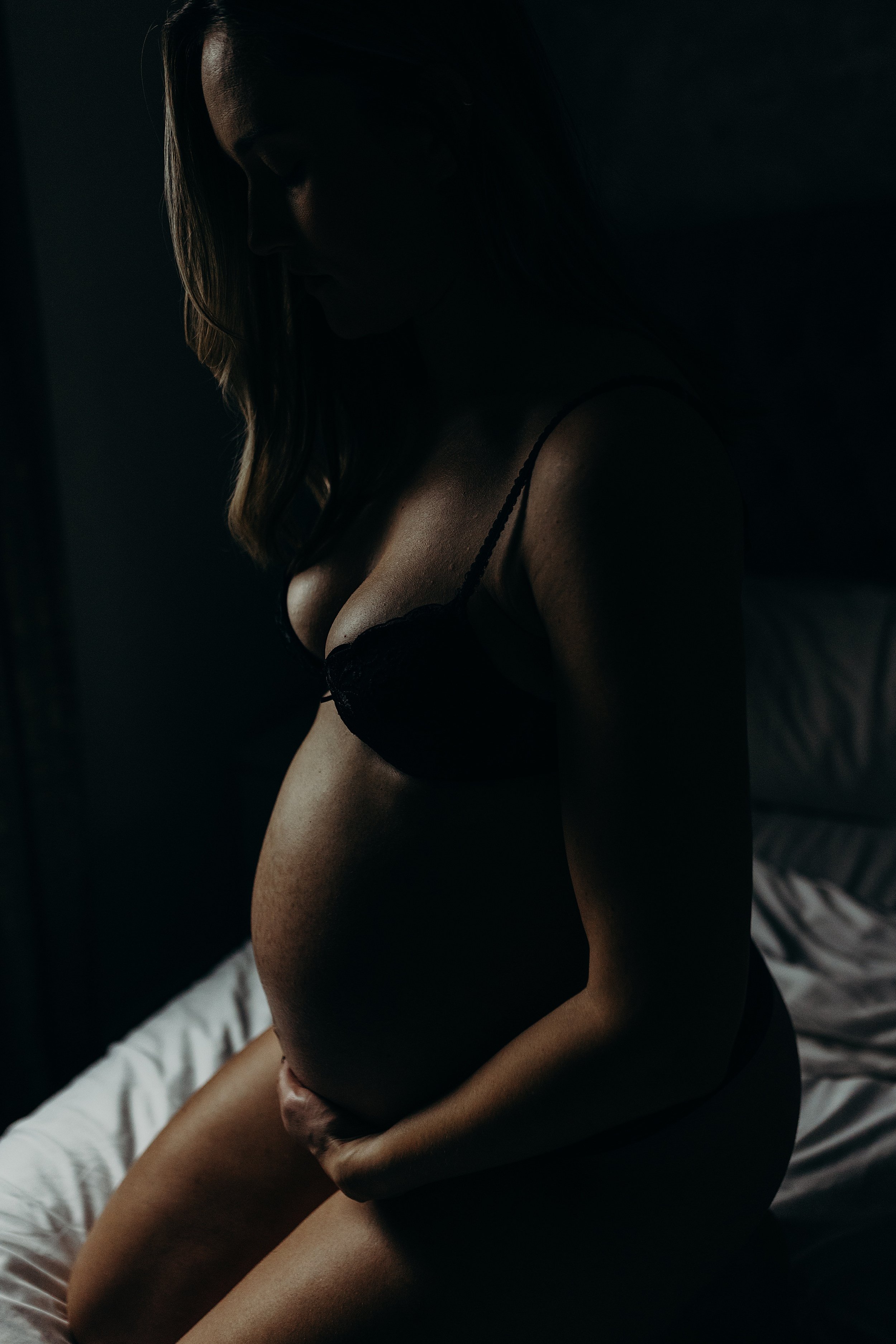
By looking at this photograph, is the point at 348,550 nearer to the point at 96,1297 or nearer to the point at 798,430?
the point at 96,1297

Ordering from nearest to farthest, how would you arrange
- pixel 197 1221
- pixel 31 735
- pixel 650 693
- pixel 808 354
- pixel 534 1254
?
pixel 650 693 < pixel 534 1254 < pixel 197 1221 < pixel 31 735 < pixel 808 354

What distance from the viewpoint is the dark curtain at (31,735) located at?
1.46m

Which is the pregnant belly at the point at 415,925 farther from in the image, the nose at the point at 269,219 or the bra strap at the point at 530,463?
the nose at the point at 269,219

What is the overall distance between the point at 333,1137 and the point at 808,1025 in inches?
26.0

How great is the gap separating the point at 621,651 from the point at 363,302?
35 cm

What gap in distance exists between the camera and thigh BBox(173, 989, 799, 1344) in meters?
0.62

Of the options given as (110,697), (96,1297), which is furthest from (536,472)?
(110,697)

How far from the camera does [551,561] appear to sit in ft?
1.78

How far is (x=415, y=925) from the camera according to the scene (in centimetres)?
65

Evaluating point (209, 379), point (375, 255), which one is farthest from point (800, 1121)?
point (209, 379)

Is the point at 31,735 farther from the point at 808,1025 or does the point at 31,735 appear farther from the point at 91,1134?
the point at 808,1025

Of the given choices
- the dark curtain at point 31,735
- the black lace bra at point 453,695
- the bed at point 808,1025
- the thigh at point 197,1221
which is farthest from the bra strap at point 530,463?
the dark curtain at point 31,735

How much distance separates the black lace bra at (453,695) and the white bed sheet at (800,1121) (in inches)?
23.0

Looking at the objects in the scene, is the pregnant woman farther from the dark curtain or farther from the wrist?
the dark curtain
